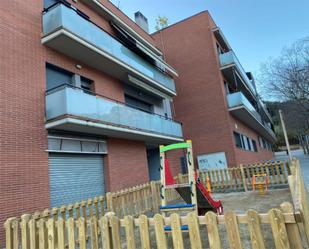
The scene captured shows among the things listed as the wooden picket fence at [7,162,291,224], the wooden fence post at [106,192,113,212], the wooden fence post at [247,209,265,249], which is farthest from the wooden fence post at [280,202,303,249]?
the wooden fence post at [106,192,113,212]

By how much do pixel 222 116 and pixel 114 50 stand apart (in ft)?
34.9

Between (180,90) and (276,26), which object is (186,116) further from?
(276,26)

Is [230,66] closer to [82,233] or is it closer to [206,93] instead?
[206,93]

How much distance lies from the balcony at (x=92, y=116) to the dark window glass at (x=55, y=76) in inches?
38.1

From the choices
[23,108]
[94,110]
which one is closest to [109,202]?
[94,110]

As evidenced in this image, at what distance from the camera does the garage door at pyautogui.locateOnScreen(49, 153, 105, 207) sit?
31.1 feet

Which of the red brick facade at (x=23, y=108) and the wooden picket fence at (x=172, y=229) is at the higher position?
the red brick facade at (x=23, y=108)

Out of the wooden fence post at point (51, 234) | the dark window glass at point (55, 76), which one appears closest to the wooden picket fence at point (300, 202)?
the wooden fence post at point (51, 234)

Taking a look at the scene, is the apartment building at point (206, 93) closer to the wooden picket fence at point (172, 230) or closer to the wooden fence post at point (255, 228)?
the wooden picket fence at point (172, 230)

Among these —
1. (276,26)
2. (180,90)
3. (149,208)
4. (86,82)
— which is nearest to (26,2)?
(86,82)

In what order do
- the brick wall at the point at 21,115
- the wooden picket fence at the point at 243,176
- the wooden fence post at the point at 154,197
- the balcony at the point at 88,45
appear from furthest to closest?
the wooden picket fence at the point at 243,176 < the balcony at the point at 88,45 < the wooden fence post at the point at 154,197 < the brick wall at the point at 21,115

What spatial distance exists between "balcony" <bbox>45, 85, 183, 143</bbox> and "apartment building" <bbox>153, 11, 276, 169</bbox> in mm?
7222

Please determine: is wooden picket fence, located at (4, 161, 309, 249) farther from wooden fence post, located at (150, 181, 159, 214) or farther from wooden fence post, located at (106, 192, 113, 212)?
wooden fence post, located at (150, 181, 159, 214)

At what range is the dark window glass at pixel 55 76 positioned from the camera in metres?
10.6
